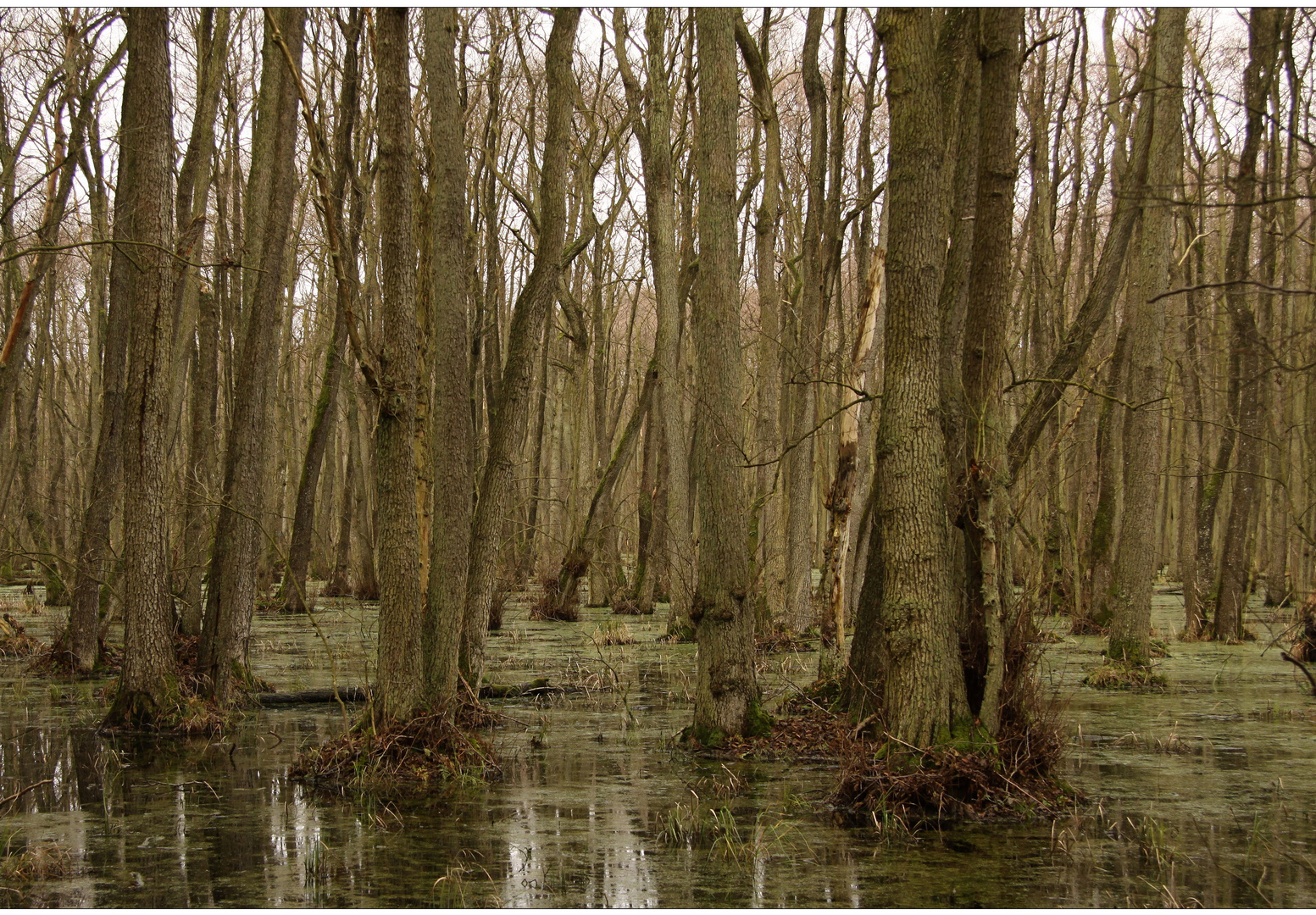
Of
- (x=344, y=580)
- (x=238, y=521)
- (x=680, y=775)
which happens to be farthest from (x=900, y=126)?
(x=344, y=580)

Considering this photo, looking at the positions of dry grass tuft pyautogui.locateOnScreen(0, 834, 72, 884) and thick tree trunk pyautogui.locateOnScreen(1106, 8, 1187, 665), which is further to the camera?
thick tree trunk pyautogui.locateOnScreen(1106, 8, 1187, 665)

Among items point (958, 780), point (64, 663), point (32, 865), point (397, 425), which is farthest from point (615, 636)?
point (32, 865)

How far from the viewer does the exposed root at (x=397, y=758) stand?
686 centimetres

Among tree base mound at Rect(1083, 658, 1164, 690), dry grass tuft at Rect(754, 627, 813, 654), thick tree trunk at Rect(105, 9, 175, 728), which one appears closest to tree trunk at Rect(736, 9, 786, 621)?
dry grass tuft at Rect(754, 627, 813, 654)

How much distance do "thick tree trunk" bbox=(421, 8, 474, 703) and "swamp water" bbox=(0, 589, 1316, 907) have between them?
952mm

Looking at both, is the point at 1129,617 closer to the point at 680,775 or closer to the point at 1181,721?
the point at 1181,721

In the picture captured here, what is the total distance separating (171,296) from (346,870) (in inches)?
231

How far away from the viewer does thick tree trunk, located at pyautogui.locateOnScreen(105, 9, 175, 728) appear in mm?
8664

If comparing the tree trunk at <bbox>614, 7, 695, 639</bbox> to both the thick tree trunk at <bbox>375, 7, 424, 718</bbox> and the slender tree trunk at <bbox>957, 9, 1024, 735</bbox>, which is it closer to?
the thick tree trunk at <bbox>375, 7, 424, 718</bbox>

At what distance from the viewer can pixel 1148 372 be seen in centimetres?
1145

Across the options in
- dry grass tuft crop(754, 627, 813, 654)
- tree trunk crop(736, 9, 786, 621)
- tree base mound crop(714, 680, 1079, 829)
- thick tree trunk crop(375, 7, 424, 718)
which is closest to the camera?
tree base mound crop(714, 680, 1079, 829)

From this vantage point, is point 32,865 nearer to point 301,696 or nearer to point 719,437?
point 719,437

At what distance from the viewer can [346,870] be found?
498 cm

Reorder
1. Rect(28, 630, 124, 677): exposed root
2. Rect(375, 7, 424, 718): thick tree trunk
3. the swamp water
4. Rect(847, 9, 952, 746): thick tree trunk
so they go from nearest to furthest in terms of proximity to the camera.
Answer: the swamp water → Rect(847, 9, 952, 746): thick tree trunk → Rect(375, 7, 424, 718): thick tree trunk → Rect(28, 630, 124, 677): exposed root
